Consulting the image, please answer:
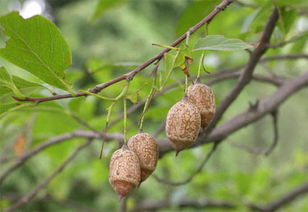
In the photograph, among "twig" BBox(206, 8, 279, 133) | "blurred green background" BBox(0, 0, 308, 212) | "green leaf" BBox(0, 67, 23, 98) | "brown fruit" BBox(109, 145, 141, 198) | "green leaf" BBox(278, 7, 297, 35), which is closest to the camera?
"brown fruit" BBox(109, 145, 141, 198)

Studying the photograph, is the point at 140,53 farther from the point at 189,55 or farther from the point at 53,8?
the point at 189,55

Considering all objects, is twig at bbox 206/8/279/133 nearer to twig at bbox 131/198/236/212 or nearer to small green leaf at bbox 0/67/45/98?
small green leaf at bbox 0/67/45/98

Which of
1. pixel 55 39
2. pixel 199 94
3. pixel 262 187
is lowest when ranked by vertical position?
pixel 262 187

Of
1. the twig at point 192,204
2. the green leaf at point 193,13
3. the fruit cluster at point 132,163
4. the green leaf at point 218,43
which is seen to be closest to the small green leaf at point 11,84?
the fruit cluster at point 132,163

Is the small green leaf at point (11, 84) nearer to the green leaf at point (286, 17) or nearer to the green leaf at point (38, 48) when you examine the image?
the green leaf at point (38, 48)

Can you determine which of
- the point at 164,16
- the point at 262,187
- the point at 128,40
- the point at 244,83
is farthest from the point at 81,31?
the point at 244,83

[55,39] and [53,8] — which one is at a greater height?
[53,8]

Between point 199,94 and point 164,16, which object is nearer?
point 199,94

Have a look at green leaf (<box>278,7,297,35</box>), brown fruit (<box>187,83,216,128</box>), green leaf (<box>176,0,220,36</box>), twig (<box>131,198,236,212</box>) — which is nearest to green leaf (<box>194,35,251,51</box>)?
brown fruit (<box>187,83,216,128</box>)
